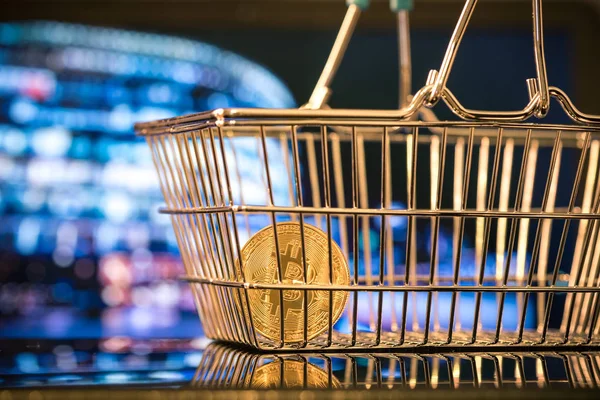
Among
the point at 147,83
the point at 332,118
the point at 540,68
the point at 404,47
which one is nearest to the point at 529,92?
A: the point at 540,68

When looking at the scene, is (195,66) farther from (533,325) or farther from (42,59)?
(533,325)

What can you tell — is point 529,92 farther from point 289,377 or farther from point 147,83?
point 147,83

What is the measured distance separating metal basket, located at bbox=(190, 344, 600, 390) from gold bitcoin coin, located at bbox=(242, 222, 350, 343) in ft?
0.09

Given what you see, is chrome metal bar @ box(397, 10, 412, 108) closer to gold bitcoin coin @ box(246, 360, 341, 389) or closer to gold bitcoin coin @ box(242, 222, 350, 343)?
gold bitcoin coin @ box(242, 222, 350, 343)

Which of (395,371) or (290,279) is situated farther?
(290,279)

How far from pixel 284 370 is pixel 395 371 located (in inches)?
2.2

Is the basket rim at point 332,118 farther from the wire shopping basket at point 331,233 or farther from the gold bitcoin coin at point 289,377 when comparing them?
the gold bitcoin coin at point 289,377

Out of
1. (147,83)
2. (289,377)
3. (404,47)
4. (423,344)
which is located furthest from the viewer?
(147,83)

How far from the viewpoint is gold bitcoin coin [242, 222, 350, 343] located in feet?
1.53

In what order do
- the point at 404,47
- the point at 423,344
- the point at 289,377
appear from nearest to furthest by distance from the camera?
the point at 289,377
the point at 423,344
the point at 404,47

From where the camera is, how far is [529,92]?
424 millimetres

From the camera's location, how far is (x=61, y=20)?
144cm

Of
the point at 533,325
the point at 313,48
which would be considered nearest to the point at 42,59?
→ the point at 313,48

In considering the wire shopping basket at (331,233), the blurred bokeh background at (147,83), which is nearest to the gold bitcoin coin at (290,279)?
the wire shopping basket at (331,233)
